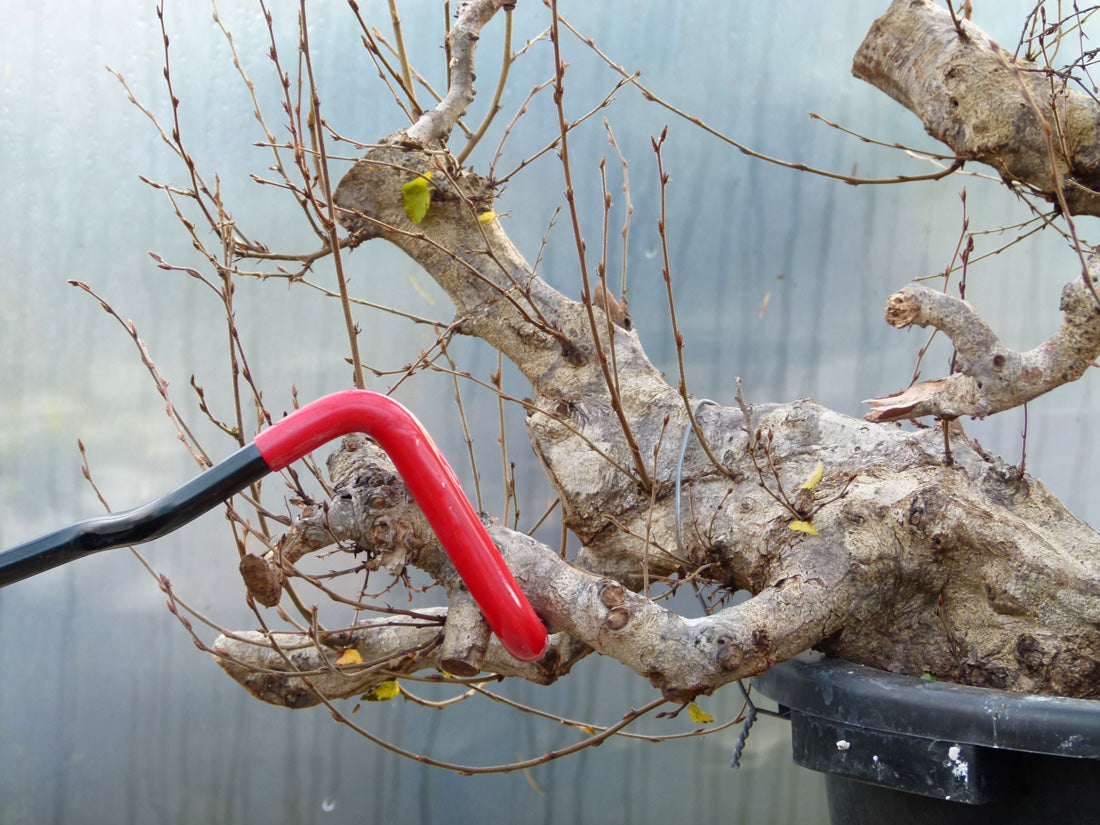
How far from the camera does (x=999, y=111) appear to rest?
0.79 m

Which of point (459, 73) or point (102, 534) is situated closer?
point (102, 534)

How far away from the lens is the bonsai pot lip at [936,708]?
0.58 m

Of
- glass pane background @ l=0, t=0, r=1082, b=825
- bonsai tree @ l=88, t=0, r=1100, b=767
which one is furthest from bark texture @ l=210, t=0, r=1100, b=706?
glass pane background @ l=0, t=0, r=1082, b=825

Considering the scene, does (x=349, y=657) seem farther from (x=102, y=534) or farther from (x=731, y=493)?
(x=731, y=493)

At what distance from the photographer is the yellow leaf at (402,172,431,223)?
3.24 ft

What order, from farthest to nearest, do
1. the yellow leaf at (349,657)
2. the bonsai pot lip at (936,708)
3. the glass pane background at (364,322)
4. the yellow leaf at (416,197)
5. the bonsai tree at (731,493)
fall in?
the glass pane background at (364,322) < the yellow leaf at (416,197) < the yellow leaf at (349,657) < the bonsai tree at (731,493) < the bonsai pot lip at (936,708)

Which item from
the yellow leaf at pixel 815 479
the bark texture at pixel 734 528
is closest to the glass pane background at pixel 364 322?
the bark texture at pixel 734 528

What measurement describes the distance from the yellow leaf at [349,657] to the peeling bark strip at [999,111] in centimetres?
78

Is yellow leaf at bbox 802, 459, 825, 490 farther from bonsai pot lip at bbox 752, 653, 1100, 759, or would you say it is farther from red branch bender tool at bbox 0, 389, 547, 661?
red branch bender tool at bbox 0, 389, 547, 661

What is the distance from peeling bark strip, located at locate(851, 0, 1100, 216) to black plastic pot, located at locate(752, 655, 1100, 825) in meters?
0.48

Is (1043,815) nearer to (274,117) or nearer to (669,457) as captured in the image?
(669,457)

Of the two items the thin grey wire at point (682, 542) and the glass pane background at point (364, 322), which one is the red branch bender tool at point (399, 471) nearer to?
the thin grey wire at point (682, 542)

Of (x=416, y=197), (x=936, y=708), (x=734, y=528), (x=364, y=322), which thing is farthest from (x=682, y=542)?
(x=364, y=322)

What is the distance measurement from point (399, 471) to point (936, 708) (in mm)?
463
